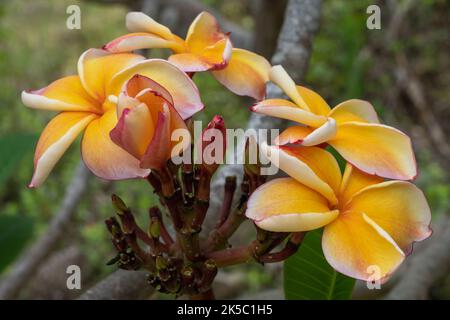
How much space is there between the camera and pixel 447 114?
9.79 feet

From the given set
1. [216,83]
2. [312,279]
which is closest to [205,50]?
[312,279]

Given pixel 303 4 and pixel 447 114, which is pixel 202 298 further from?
pixel 447 114

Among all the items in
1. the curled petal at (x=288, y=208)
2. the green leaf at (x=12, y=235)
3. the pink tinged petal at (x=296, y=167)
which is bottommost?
the green leaf at (x=12, y=235)

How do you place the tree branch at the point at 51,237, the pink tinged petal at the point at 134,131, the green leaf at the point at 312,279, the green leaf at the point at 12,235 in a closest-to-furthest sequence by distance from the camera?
the pink tinged petal at the point at 134,131, the green leaf at the point at 312,279, the green leaf at the point at 12,235, the tree branch at the point at 51,237

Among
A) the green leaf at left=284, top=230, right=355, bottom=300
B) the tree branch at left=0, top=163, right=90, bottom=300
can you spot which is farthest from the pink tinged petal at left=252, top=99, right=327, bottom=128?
the tree branch at left=0, top=163, right=90, bottom=300

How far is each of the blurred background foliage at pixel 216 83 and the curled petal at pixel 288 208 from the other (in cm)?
134

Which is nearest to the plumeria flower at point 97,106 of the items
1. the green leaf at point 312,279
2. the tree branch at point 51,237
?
the green leaf at point 312,279

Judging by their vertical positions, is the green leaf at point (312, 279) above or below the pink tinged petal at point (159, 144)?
below

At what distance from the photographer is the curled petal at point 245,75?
0.79 metres

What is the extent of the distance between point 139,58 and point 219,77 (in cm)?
11

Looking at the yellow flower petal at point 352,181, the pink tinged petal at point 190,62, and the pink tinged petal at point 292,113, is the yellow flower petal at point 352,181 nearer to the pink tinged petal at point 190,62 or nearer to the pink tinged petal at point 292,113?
A: the pink tinged petal at point 292,113

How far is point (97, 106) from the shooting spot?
0.74 m

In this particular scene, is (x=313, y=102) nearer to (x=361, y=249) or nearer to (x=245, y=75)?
(x=245, y=75)

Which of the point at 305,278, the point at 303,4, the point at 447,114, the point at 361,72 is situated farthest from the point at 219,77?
the point at 447,114
